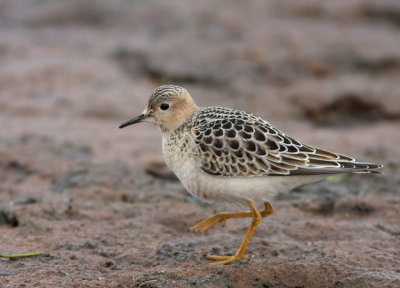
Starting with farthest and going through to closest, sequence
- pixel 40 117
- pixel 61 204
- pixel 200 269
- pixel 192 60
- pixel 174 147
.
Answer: pixel 192 60 < pixel 40 117 < pixel 61 204 < pixel 174 147 < pixel 200 269

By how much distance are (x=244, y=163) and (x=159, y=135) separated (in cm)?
475

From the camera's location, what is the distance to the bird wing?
6.08 meters

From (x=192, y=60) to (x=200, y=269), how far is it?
26.8 feet

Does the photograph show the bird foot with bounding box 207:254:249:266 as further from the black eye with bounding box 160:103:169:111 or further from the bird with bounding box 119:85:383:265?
the black eye with bounding box 160:103:169:111

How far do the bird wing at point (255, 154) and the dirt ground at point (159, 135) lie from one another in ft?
3.26

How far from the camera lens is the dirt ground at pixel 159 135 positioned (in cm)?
615

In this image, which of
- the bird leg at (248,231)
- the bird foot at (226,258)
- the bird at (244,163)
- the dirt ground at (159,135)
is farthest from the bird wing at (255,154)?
the dirt ground at (159,135)

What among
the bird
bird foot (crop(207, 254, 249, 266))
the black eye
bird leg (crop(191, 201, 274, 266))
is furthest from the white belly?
the black eye

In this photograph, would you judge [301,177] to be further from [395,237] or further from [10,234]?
[10,234]

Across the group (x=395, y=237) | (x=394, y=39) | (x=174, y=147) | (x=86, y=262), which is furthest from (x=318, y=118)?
(x=86, y=262)

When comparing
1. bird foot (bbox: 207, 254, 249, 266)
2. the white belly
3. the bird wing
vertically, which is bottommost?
bird foot (bbox: 207, 254, 249, 266)

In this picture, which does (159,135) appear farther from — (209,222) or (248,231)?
(248,231)

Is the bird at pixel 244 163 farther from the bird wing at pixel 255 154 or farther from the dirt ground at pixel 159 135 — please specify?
the dirt ground at pixel 159 135

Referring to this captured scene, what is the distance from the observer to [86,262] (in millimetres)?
6090
